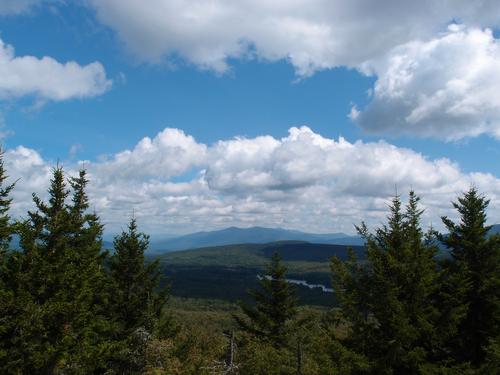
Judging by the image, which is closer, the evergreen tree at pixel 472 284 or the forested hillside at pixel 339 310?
the forested hillside at pixel 339 310

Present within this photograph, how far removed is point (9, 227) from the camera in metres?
19.7

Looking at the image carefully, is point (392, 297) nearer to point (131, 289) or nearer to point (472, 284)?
point (472, 284)

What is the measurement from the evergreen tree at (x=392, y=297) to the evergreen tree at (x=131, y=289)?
13.9 meters

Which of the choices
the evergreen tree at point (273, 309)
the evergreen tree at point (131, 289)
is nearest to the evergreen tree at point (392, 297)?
the evergreen tree at point (273, 309)

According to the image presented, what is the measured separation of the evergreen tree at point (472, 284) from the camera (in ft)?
62.6

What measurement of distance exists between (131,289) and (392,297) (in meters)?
18.5

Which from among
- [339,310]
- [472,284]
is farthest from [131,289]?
[472,284]

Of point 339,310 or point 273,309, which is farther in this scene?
point 273,309

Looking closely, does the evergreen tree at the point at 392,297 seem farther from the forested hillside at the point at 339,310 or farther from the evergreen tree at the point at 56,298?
the evergreen tree at the point at 56,298

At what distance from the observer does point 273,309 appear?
99.5 feet

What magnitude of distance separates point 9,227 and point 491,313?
2517 cm

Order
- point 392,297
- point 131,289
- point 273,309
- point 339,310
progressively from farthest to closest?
point 273,309 < point 131,289 < point 339,310 < point 392,297

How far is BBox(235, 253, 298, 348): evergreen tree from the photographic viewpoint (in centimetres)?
2948

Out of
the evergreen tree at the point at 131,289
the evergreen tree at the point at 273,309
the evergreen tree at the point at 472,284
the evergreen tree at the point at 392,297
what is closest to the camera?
the evergreen tree at the point at 392,297
